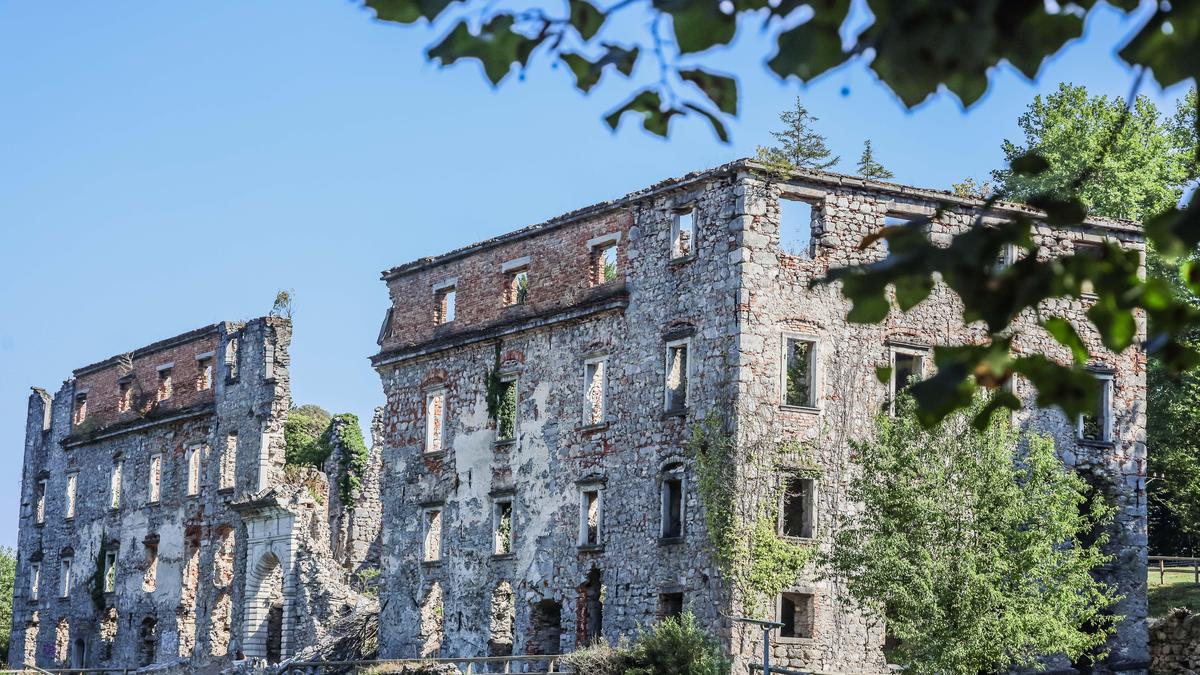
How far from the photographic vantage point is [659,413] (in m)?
34.3

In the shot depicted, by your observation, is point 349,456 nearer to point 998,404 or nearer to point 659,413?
point 659,413

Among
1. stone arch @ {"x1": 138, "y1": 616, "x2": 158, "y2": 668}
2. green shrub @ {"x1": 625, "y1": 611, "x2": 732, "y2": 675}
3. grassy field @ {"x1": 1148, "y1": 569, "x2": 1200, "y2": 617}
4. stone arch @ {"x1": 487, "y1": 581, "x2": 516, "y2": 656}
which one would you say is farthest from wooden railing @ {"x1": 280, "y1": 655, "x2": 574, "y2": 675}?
grassy field @ {"x1": 1148, "y1": 569, "x2": 1200, "y2": 617}

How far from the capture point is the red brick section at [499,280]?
36688 mm

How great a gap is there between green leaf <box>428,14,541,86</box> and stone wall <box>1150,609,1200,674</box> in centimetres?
3141

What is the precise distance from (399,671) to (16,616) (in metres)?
26.5

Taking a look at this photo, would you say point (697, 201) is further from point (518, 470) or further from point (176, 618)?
point (176, 618)

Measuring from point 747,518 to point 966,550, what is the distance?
16.1 feet

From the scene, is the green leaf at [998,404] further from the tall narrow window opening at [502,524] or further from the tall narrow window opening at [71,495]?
the tall narrow window opening at [71,495]

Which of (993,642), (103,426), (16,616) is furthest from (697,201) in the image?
(16,616)

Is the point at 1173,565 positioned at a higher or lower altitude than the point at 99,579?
higher

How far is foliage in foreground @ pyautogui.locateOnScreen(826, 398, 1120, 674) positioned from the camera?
1113 inches

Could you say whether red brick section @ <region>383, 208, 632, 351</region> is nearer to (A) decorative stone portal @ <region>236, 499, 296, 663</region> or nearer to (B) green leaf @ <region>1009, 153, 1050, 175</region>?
(A) decorative stone portal @ <region>236, 499, 296, 663</region>

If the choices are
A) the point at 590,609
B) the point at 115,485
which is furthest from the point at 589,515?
the point at 115,485

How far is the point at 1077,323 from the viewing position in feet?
Answer: 121
